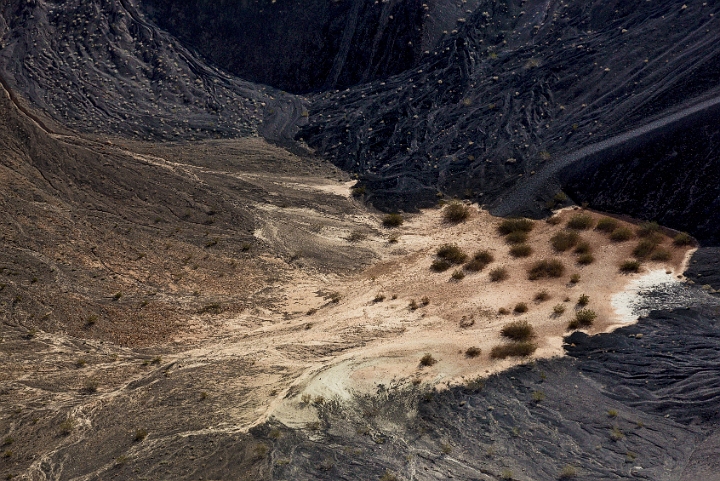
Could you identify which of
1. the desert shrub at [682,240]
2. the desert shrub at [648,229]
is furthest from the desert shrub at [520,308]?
the desert shrub at [682,240]

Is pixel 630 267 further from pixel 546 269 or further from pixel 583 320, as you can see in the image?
pixel 583 320

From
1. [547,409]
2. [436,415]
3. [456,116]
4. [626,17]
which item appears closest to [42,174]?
[456,116]

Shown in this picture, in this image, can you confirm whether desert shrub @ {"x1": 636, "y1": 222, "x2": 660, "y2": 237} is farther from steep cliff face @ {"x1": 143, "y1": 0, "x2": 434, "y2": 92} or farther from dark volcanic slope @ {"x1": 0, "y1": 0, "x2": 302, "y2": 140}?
dark volcanic slope @ {"x1": 0, "y1": 0, "x2": 302, "y2": 140}

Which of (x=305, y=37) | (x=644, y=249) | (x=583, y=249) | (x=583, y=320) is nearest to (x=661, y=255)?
(x=644, y=249)

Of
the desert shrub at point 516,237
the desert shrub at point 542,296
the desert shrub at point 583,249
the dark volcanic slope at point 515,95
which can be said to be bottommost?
the desert shrub at point 542,296

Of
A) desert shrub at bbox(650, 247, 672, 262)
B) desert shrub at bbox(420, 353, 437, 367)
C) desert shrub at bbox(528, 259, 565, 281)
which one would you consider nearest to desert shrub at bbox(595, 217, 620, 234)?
desert shrub at bbox(650, 247, 672, 262)

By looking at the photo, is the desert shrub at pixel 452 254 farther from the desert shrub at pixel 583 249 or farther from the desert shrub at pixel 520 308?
the desert shrub at pixel 583 249

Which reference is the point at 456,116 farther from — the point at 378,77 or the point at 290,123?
the point at 290,123
